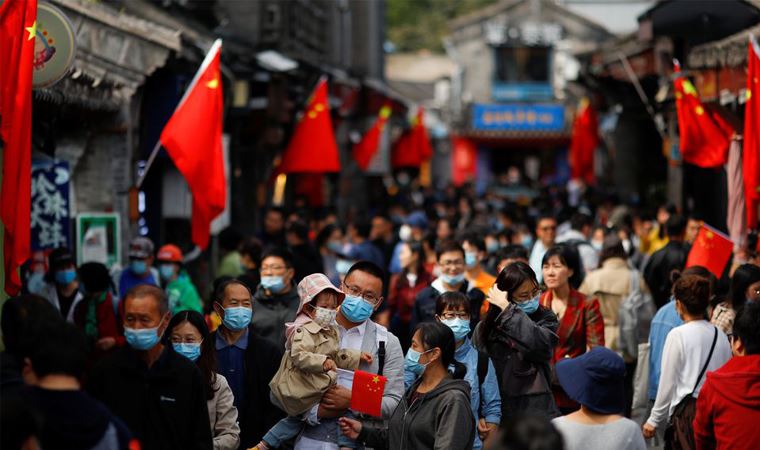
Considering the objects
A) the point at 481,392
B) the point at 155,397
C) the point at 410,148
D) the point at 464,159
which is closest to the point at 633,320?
the point at 481,392

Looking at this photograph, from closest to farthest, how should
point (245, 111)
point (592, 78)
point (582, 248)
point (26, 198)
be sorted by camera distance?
point (26, 198), point (582, 248), point (245, 111), point (592, 78)

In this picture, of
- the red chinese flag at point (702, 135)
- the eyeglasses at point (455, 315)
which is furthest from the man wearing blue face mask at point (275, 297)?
the red chinese flag at point (702, 135)

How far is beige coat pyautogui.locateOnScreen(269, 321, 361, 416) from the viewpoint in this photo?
6750mm

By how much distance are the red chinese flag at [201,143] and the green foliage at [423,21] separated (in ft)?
182

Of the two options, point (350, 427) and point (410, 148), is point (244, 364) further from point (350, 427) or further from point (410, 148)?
point (410, 148)

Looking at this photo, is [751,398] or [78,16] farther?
[78,16]

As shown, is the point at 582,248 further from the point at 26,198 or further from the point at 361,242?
the point at 26,198

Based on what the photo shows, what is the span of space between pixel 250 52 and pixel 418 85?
127 feet

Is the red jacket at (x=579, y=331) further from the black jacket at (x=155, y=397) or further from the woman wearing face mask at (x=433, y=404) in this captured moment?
the black jacket at (x=155, y=397)

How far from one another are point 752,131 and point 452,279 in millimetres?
3238

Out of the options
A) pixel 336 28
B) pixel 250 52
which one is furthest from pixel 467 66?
pixel 250 52

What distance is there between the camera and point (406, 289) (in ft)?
37.1

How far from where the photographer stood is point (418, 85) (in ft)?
191

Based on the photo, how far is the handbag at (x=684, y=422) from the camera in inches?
294
